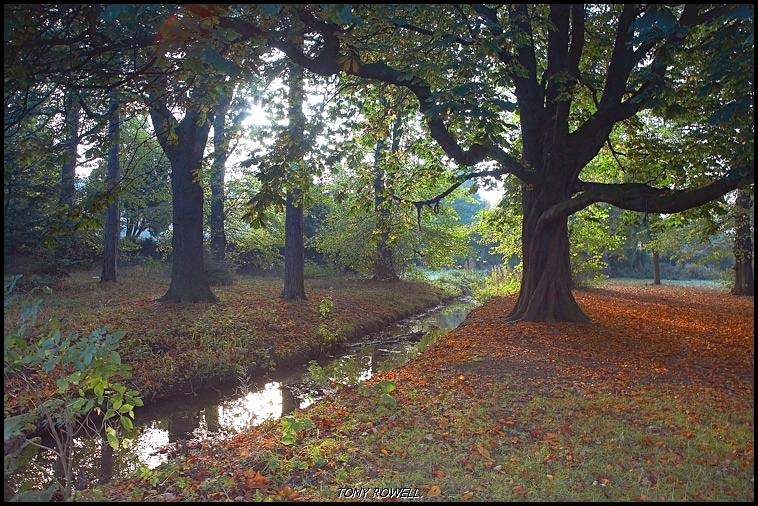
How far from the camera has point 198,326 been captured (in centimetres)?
1134

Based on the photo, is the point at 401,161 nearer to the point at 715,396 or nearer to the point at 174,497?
the point at 715,396

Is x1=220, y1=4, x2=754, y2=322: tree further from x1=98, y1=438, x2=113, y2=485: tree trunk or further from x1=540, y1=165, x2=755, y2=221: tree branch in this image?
x1=98, y1=438, x2=113, y2=485: tree trunk

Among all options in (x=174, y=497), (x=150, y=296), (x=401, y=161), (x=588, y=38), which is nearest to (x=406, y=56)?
(x=401, y=161)

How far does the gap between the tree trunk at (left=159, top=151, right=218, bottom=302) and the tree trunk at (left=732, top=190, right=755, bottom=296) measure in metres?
14.7

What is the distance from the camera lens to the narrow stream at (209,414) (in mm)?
6172

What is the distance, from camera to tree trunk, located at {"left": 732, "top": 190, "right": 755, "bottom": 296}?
16188 mm

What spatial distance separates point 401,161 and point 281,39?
20.3 ft

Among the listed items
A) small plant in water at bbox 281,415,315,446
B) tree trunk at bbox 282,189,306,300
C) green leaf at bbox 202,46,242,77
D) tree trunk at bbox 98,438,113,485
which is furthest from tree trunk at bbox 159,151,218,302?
green leaf at bbox 202,46,242,77

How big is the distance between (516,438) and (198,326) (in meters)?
8.15

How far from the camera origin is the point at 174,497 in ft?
14.1

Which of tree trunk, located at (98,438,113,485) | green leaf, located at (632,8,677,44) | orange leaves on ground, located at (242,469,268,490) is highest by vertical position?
green leaf, located at (632,8,677,44)

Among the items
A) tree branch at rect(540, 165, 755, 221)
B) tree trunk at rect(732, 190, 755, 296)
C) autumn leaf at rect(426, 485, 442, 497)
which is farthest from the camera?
tree trunk at rect(732, 190, 755, 296)

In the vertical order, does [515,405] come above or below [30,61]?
below

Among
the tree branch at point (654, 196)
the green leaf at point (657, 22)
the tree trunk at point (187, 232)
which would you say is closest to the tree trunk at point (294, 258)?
the tree trunk at point (187, 232)
